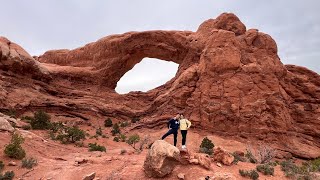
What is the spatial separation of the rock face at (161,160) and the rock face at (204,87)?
21165mm

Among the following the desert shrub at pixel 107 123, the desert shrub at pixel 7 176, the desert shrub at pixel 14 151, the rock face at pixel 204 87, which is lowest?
the desert shrub at pixel 7 176

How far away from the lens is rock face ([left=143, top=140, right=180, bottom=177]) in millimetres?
11797

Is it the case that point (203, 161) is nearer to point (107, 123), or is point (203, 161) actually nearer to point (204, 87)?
point (204, 87)

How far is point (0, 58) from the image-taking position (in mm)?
35875

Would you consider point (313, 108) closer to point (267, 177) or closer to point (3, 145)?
point (267, 177)

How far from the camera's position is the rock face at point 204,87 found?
3284cm

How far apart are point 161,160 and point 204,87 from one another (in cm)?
2350

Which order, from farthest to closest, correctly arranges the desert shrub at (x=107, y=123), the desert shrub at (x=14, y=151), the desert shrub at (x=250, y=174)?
the desert shrub at (x=107, y=123) → the desert shrub at (x=14, y=151) → the desert shrub at (x=250, y=174)

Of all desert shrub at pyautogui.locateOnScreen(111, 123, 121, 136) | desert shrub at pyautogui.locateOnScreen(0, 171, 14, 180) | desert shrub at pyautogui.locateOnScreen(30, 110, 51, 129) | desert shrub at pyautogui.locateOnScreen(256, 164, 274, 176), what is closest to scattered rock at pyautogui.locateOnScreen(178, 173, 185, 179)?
desert shrub at pyautogui.locateOnScreen(256, 164, 274, 176)

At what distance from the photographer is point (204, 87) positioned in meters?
34.6

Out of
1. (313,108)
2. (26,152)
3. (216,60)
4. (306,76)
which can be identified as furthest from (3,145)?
(306,76)

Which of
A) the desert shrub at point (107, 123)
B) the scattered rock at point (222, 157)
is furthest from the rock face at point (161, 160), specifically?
the desert shrub at point (107, 123)

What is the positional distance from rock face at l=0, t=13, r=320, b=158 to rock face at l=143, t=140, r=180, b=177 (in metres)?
21.2

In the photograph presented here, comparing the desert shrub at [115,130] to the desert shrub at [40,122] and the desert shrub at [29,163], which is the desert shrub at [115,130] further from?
the desert shrub at [29,163]
